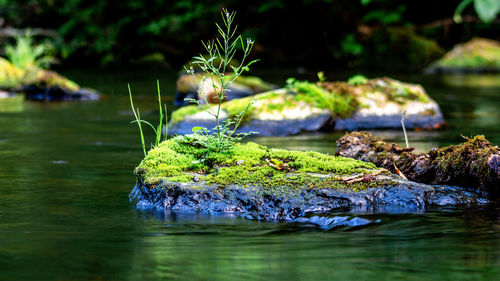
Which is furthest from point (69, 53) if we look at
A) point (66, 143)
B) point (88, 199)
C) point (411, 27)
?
point (88, 199)

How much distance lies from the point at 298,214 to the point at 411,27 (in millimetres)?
24950

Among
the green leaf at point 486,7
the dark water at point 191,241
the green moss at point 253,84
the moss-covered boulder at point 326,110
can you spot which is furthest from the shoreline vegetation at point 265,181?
the green moss at point 253,84

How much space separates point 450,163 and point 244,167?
1.62 metres

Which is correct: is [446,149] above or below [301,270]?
above

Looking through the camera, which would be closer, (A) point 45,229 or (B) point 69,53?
(A) point 45,229

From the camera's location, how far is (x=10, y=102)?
14680 millimetres

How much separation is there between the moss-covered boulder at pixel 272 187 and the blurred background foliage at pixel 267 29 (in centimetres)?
2108

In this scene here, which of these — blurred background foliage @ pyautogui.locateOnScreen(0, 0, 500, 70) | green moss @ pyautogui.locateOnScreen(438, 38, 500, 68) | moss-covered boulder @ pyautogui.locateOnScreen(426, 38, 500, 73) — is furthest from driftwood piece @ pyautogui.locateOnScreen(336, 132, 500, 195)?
blurred background foliage @ pyautogui.locateOnScreen(0, 0, 500, 70)

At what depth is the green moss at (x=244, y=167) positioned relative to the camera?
5.10m

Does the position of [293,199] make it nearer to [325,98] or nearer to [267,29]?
[325,98]

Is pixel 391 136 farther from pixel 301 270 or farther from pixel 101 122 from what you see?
pixel 301 270

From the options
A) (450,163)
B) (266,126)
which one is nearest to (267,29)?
(266,126)

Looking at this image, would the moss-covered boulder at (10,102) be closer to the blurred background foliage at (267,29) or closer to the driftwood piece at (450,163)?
the driftwood piece at (450,163)

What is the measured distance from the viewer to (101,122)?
1162cm
